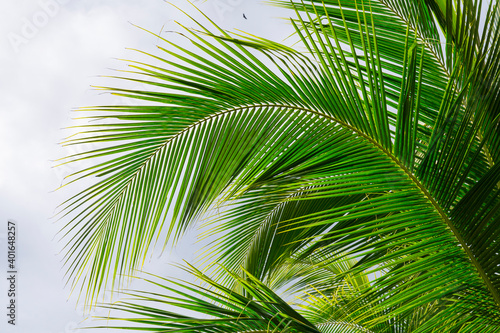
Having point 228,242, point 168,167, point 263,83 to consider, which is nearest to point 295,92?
point 263,83

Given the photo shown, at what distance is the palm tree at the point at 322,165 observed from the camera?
38.9 inches

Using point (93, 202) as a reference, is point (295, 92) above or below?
above

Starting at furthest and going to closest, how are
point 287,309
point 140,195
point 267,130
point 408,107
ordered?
point 140,195, point 267,130, point 287,309, point 408,107

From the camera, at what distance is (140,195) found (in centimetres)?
134

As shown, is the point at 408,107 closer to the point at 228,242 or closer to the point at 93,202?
the point at 93,202

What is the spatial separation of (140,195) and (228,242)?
38.1 inches

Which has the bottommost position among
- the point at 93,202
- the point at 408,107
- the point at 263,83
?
the point at 93,202

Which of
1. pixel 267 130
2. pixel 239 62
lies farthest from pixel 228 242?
pixel 239 62

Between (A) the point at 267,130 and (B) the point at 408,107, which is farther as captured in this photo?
(A) the point at 267,130

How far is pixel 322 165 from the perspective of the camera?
44.0 inches

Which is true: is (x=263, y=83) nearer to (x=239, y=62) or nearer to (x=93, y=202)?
(x=239, y=62)

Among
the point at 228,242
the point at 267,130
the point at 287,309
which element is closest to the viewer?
the point at 287,309

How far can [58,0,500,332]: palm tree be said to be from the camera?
99 cm

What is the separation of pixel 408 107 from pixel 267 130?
15.5 inches
